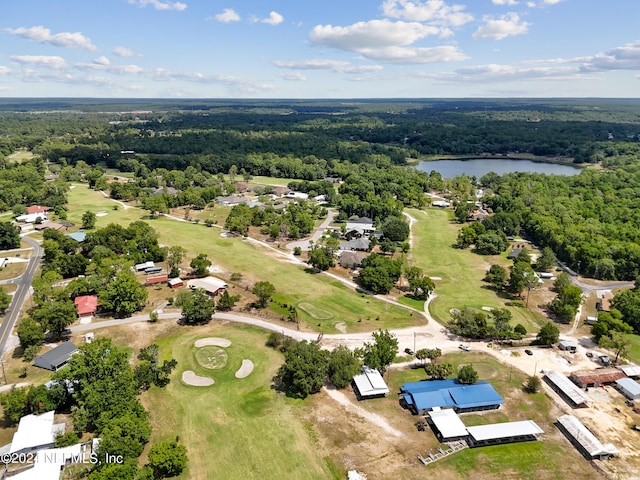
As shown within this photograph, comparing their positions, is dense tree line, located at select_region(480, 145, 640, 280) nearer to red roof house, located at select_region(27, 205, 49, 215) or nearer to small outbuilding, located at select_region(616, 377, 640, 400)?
small outbuilding, located at select_region(616, 377, 640, 400)

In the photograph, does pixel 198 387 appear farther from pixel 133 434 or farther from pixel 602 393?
pixel 602 393

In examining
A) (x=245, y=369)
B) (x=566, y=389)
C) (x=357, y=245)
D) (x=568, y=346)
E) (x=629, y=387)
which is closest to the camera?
(x=566, y=389)

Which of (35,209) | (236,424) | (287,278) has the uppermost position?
(35,209)

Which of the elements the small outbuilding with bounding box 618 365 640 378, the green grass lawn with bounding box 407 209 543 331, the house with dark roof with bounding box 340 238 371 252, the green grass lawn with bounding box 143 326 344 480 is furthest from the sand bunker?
the small outbuilding with bounding box 618 365 640 378

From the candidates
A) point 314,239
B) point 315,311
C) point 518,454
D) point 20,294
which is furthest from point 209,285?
point 518,454

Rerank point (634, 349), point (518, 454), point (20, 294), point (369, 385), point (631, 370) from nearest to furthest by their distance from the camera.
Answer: point (518, 454), point (369, 385), point (631, 370), point (634, 349), point (20, 294)

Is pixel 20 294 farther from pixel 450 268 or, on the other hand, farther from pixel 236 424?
pixel 450 268
